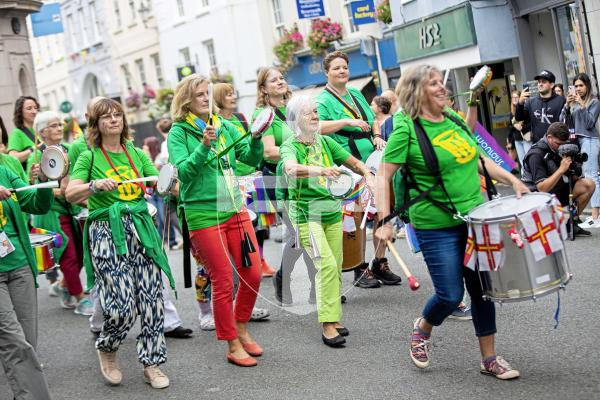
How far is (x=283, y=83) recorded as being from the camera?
770 centimetres

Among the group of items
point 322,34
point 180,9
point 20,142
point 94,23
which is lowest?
point 20,142

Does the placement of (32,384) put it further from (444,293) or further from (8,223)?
(444,293)

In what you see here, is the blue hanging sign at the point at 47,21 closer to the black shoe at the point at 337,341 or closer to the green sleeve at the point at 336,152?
the green sleeve at the point at 336,152

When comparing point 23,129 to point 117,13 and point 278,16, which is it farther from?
point 117,13

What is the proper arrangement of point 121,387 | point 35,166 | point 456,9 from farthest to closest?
point 456,9, point 35,166, point 121,387

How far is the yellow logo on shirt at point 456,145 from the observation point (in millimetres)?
5422

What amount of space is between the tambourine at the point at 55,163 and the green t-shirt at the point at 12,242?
0.27 m

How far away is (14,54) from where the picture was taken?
21.4 m

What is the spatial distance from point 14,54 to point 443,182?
1773 cm

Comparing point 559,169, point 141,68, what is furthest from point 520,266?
point 141,68

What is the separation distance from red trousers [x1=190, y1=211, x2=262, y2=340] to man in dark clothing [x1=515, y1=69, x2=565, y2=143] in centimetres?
738

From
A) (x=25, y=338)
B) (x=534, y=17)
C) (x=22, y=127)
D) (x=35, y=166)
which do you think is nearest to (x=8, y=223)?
(x=25, y=338)

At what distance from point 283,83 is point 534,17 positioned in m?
11.3

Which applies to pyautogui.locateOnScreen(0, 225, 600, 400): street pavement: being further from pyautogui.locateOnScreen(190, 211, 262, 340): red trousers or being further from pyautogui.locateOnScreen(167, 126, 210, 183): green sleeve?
pyautogui.locateOnScreen(167, 126, 210, 183): green sleeve
